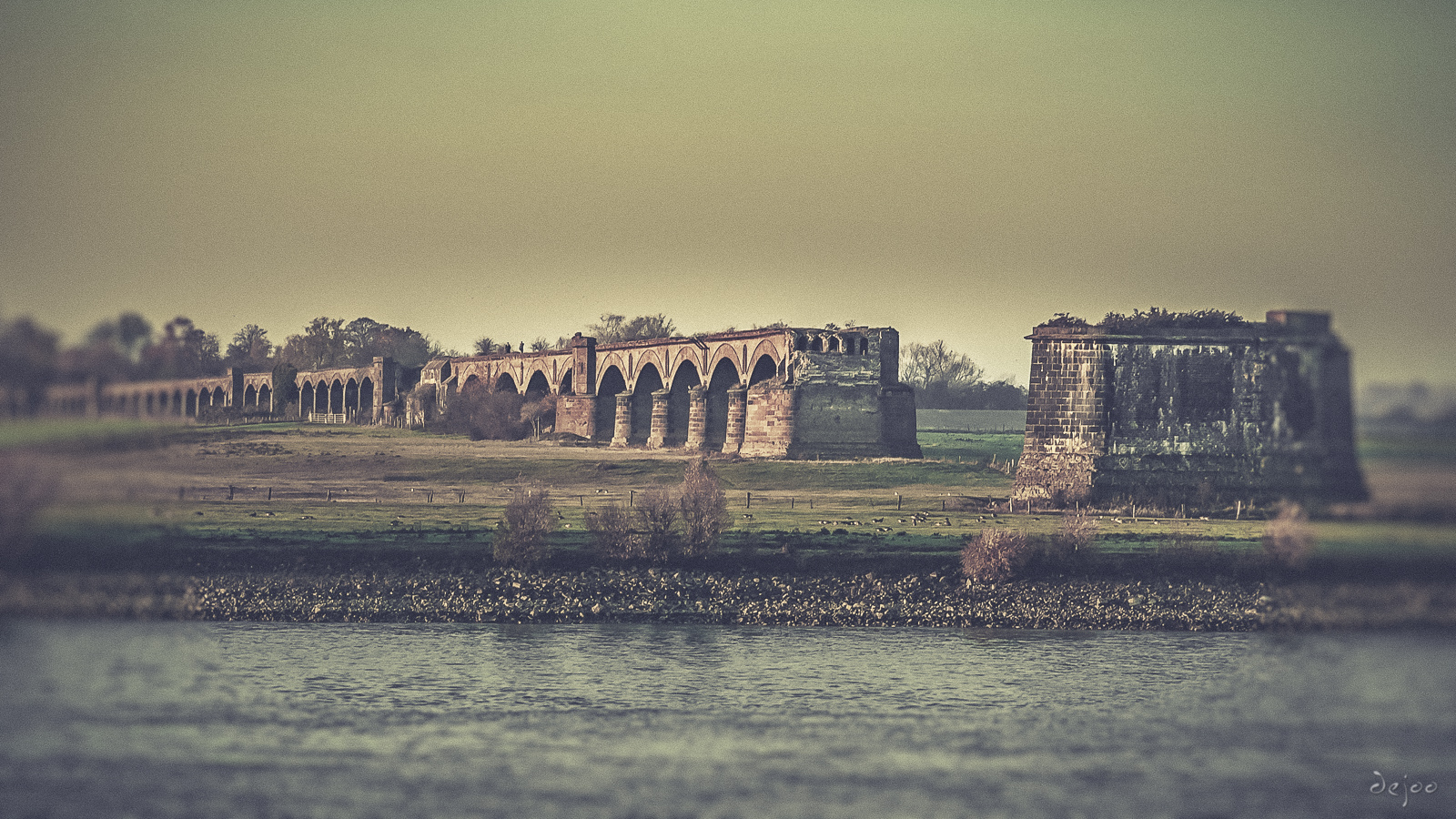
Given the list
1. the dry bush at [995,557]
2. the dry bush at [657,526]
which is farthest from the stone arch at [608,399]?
the dry bush at [995,557]

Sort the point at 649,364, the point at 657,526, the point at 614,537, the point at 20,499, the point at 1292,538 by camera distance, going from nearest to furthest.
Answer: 1. the point at 20,499
2. the point at 1292,538
3. the point at 614,537
4. the point at 657,526
5. the point at 649,364

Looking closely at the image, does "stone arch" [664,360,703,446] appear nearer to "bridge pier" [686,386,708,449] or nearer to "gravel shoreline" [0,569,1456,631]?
"bridge pier" [686,386,708,449]

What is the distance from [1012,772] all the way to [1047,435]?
3146 cm

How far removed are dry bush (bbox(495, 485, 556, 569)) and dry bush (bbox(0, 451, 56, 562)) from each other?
25.6 metres

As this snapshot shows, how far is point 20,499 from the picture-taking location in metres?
11.8

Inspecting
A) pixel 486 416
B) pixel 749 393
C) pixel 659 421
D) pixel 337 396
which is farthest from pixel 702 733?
pixel 337 396

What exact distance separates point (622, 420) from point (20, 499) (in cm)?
7549

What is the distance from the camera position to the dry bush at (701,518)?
38.8m

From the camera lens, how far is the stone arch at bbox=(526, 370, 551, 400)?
101 meters

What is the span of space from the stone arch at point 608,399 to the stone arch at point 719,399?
1253 cm

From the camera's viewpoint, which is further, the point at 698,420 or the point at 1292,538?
the point at 698,420

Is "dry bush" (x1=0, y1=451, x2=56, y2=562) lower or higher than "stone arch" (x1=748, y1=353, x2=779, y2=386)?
lower

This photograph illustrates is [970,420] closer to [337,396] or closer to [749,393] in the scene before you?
[749,393]

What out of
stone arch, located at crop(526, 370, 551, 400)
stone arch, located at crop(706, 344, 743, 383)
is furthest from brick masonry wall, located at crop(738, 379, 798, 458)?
stone arch, located at crop(526, 370, 551, 400)
